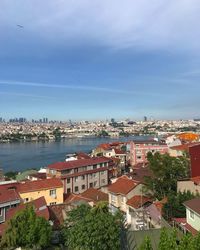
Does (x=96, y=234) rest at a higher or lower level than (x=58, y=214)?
higher

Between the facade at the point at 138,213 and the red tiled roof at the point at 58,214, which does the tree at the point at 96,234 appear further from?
the red tiled roof at the point at 58,214

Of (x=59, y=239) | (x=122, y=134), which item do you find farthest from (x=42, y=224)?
(x=122, y=134)

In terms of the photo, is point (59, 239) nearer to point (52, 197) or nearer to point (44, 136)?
point (52, 197)

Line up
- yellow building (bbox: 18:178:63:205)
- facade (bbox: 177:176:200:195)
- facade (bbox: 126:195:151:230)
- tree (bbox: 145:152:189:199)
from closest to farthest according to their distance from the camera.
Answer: facade (bbox: 126:195:151:230), facade (bbox: 177:176:200:195), tree (bbox: 145:152:189:199), yellow building (bbox: 18:178:63:205)

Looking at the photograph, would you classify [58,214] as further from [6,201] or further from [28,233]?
[28,233]

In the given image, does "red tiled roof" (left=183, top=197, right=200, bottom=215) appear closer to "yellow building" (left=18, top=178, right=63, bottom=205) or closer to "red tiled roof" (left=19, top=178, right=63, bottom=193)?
"yellow building" (left=18, top=178, right=63, bottom=205)

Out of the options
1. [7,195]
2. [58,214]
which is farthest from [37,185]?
[58,214]

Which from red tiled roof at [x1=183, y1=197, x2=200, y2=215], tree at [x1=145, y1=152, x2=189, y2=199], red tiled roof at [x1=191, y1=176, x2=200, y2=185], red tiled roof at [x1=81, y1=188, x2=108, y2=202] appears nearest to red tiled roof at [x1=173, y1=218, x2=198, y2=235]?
red tiled roof at [x1=183, y1=197, x2=200, y2=215]
